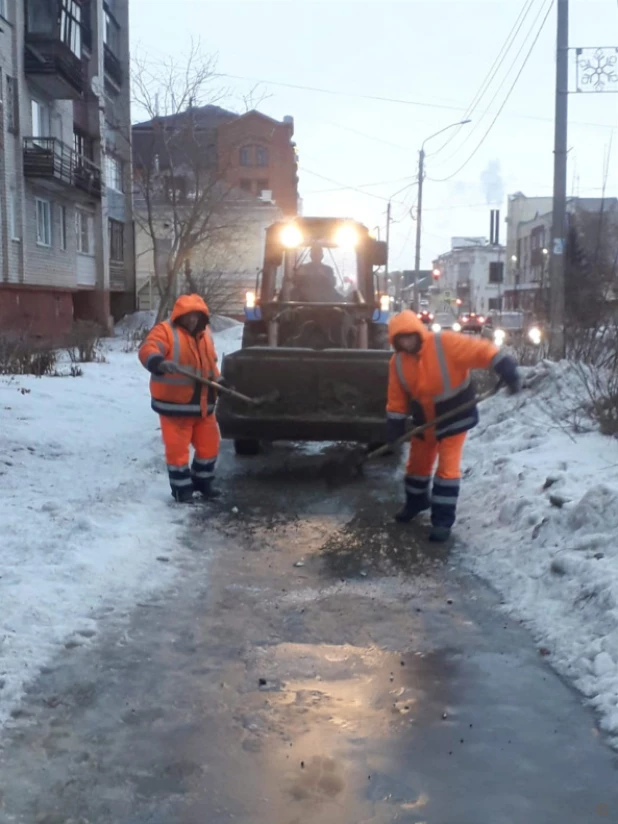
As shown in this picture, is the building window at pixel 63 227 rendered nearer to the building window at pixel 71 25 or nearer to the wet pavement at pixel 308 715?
the building window at pixel 71 25

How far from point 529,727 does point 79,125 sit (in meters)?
29.8

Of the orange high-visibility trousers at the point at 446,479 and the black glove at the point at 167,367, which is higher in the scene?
the black glove at the point at 167,367

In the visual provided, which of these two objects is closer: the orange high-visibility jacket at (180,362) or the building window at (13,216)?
the orange high-visibility jacket at (180,362)

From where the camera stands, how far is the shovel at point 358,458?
664 cm

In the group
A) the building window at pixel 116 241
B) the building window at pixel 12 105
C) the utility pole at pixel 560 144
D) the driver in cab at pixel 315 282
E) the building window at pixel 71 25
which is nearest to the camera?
the driver in cab at pixel 315 282

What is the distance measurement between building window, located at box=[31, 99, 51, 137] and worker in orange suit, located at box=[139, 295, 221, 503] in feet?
67.7

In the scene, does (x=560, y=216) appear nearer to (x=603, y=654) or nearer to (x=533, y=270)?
(x=603, y=654)

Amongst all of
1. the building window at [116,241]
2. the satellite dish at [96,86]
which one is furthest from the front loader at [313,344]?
the building window at [116,241]

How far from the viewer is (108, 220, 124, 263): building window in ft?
A: 112

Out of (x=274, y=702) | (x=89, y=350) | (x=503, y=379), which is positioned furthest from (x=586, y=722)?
(x=89, y=350)

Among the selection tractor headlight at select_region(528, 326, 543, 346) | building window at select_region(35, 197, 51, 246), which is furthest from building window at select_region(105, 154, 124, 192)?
tractor headlight at select_region(528, 326, 543, 346)

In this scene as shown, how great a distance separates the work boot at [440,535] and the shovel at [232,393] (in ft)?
7.50

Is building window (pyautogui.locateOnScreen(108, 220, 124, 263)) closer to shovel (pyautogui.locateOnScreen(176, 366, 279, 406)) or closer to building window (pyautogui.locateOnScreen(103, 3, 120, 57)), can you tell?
building window (pyautogui.locateOnScreen(103, 3, 120, 57))

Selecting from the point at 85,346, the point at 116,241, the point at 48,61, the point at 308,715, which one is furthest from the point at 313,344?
the point at 116,241
